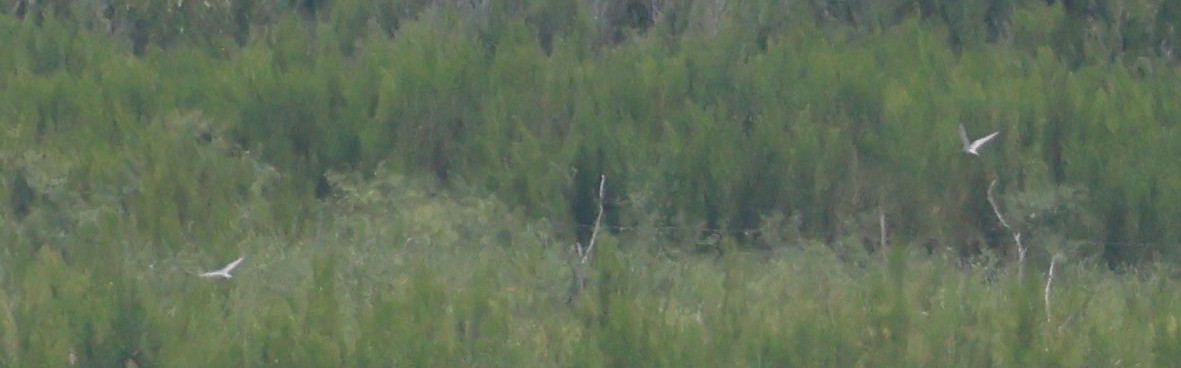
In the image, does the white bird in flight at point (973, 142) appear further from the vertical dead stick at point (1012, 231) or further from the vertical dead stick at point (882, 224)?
the vertical dead stick at point (882, 224)

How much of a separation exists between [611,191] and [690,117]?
0.39m

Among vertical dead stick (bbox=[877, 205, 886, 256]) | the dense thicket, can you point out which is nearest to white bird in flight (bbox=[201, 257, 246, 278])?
the dense thicket

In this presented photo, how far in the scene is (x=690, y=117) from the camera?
603 cm

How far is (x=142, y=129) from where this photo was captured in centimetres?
609

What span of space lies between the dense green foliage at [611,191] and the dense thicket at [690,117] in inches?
0.5

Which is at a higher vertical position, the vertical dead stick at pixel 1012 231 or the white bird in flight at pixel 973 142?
the white bird in flight at pixel 973 142

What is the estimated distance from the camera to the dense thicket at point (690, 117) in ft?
18.6

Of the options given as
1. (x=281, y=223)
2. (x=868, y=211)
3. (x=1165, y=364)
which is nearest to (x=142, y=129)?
(x=281, y=223)

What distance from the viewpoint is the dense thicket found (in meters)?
5.66

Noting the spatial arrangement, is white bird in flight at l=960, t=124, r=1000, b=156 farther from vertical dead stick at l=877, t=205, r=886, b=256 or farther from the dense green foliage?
vertical dead stick at l=877, t=205, r=886, b=256

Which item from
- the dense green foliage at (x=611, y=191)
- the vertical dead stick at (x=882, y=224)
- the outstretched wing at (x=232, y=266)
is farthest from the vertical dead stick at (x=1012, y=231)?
the outstretched wing at (x=232, y=266)

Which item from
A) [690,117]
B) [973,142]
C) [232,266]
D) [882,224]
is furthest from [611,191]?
[232,266]

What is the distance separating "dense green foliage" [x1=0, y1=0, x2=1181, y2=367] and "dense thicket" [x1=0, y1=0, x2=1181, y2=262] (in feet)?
0.04

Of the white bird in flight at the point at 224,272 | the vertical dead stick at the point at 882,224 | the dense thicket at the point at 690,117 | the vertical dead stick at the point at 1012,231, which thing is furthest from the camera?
the dense thicket at the point at 690,117
